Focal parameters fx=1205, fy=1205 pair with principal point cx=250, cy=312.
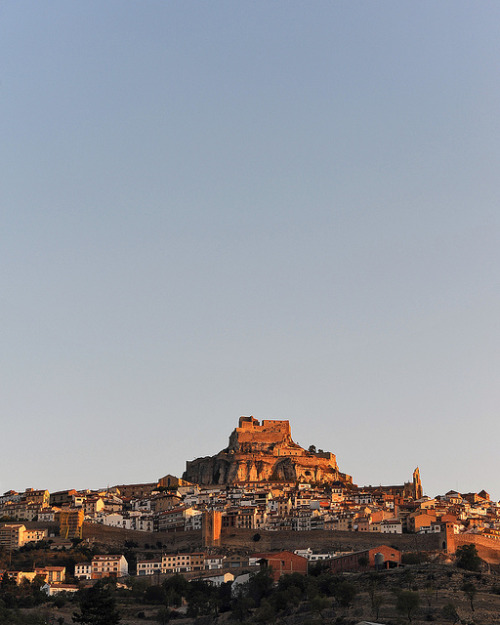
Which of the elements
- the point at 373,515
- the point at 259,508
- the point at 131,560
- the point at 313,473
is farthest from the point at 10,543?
the point at 313,473

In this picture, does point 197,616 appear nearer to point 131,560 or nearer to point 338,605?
point 338,605

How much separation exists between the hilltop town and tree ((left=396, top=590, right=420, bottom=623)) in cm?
1072

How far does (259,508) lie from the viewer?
8662cm

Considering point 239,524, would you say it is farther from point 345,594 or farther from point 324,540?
point 345,594

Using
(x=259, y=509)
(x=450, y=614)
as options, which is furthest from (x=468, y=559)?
(x=259, y=509)

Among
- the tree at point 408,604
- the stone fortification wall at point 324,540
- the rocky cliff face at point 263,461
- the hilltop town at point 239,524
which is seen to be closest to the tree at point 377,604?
the tree at point 408,604

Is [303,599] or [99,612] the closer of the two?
[99,612]

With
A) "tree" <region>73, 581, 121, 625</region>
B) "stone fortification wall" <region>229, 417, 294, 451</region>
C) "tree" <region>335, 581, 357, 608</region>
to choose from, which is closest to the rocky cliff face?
"stone fortification wall" <region>229, 417, 294, 451</region>

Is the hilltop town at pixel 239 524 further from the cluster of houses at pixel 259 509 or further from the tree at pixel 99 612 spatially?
the tree at pixel 99 612

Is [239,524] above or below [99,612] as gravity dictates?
above

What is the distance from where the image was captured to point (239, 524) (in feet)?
270

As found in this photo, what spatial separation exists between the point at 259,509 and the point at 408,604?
29410 mm

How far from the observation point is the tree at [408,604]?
5745 cm

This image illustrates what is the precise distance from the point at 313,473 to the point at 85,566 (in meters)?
36.2
